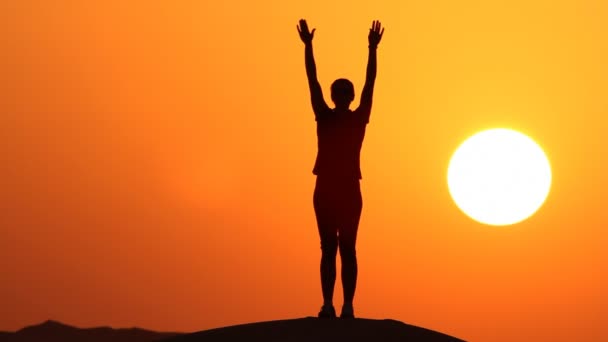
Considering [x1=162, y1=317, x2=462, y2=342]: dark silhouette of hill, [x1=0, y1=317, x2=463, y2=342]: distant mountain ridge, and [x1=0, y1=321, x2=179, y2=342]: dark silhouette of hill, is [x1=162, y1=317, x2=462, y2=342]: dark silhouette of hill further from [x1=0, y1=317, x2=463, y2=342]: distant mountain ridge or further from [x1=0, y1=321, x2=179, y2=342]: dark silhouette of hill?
[x1=0, y1=321, x2=179, y2=342]: dark silhouette of hill

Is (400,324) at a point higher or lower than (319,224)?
lower

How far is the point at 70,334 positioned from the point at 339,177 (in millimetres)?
61739

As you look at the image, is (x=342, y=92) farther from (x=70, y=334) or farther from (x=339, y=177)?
(x=70, y=334)

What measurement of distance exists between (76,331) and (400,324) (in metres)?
61.7

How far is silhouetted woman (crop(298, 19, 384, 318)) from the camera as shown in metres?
18.4

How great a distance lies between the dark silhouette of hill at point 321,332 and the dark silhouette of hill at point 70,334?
56.3 metres

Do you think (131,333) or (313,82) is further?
(131,333)

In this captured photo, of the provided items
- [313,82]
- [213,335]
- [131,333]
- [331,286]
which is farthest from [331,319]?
[131,333]

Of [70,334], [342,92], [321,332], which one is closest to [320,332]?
[321,332]

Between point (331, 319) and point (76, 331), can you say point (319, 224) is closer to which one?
point (331, 319)

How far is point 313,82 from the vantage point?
18.5 metres

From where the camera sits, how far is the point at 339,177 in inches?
727

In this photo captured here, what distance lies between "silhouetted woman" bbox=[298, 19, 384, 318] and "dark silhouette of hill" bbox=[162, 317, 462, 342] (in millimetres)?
356

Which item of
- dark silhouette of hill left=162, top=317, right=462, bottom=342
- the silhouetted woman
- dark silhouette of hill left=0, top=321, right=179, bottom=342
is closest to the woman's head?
the silhouetted woman
